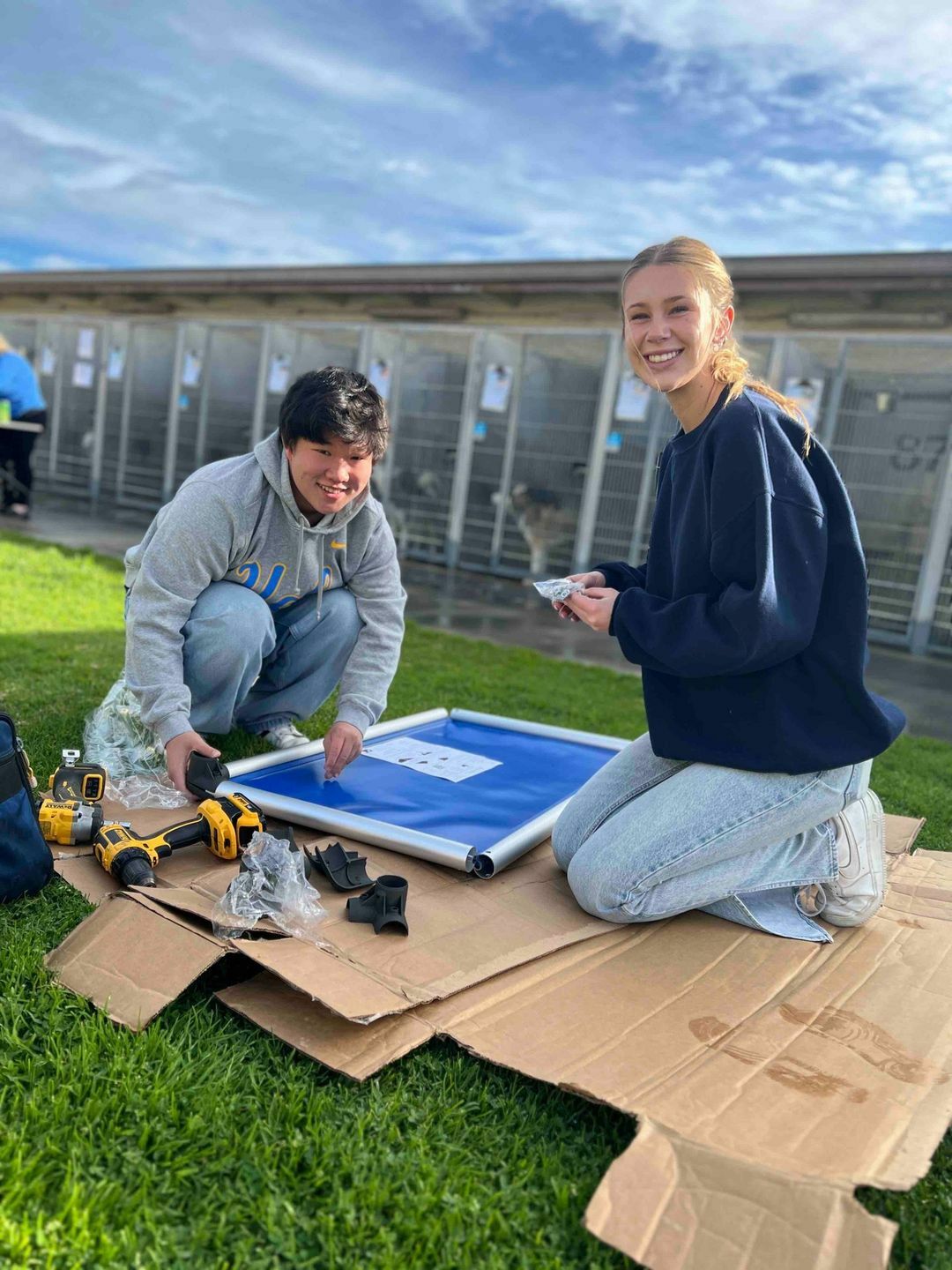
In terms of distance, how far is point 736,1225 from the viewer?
1195mm

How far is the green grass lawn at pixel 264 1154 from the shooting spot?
1182 millimetres

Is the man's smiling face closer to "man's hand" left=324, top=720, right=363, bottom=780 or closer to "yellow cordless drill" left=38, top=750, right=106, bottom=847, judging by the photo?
"man's hand" left=324, top=720, right=363, bottom=780

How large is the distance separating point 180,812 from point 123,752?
40 centimetres

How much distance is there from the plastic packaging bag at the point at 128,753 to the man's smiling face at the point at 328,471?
698mm

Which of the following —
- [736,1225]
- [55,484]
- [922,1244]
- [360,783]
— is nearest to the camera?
[736,1225]

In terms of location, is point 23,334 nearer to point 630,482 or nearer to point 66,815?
point 630,482

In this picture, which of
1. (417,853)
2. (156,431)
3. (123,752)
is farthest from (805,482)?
(156,431)

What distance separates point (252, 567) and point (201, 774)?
0.63 metres

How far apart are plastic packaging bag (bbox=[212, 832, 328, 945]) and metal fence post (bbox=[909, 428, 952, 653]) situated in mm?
6360

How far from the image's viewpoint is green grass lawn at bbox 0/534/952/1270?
118cm

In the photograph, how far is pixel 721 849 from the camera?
2021 mm

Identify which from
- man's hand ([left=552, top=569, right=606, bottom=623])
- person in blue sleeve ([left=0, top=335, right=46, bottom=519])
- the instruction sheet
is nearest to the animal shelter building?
person in blue sleeve ([left=0, top=335, right=46, bottom=519])

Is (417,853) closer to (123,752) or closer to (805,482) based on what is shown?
(123,752)

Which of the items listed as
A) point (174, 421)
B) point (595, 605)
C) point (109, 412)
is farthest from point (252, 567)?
point (109, 412)
